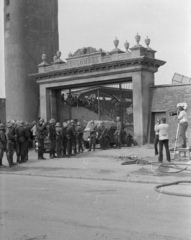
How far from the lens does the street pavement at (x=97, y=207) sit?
6227mm

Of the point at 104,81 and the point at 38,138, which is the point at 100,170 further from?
the point at 104,81

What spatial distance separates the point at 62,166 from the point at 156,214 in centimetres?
964

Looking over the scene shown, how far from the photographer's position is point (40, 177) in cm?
1409

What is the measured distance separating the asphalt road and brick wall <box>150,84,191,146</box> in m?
14.0

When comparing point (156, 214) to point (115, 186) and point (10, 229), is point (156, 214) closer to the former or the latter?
point (10, 229)

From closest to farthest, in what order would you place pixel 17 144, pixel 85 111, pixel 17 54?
pixel 17 144, pixel 85 111, pixel 17 54

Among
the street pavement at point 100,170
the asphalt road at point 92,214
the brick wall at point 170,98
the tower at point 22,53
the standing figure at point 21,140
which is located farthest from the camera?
the tower at point 22,53

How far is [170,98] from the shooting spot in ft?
81.7

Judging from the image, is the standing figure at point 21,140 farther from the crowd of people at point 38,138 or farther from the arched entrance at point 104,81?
the arched entrance at point 104,81

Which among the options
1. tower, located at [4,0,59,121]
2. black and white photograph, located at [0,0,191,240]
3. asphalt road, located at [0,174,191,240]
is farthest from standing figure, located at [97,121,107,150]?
asphalt road, located at [0,174,191,240]

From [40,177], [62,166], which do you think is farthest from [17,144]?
[40,177]

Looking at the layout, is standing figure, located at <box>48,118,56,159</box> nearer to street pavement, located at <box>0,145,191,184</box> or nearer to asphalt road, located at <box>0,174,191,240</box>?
street pavement, located at <box>0,145,191,184</box>

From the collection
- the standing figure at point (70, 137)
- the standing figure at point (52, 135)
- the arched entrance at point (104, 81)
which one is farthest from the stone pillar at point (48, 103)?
the standing figure at point (52, 135)

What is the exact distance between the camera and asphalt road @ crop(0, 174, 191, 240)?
6154mm
